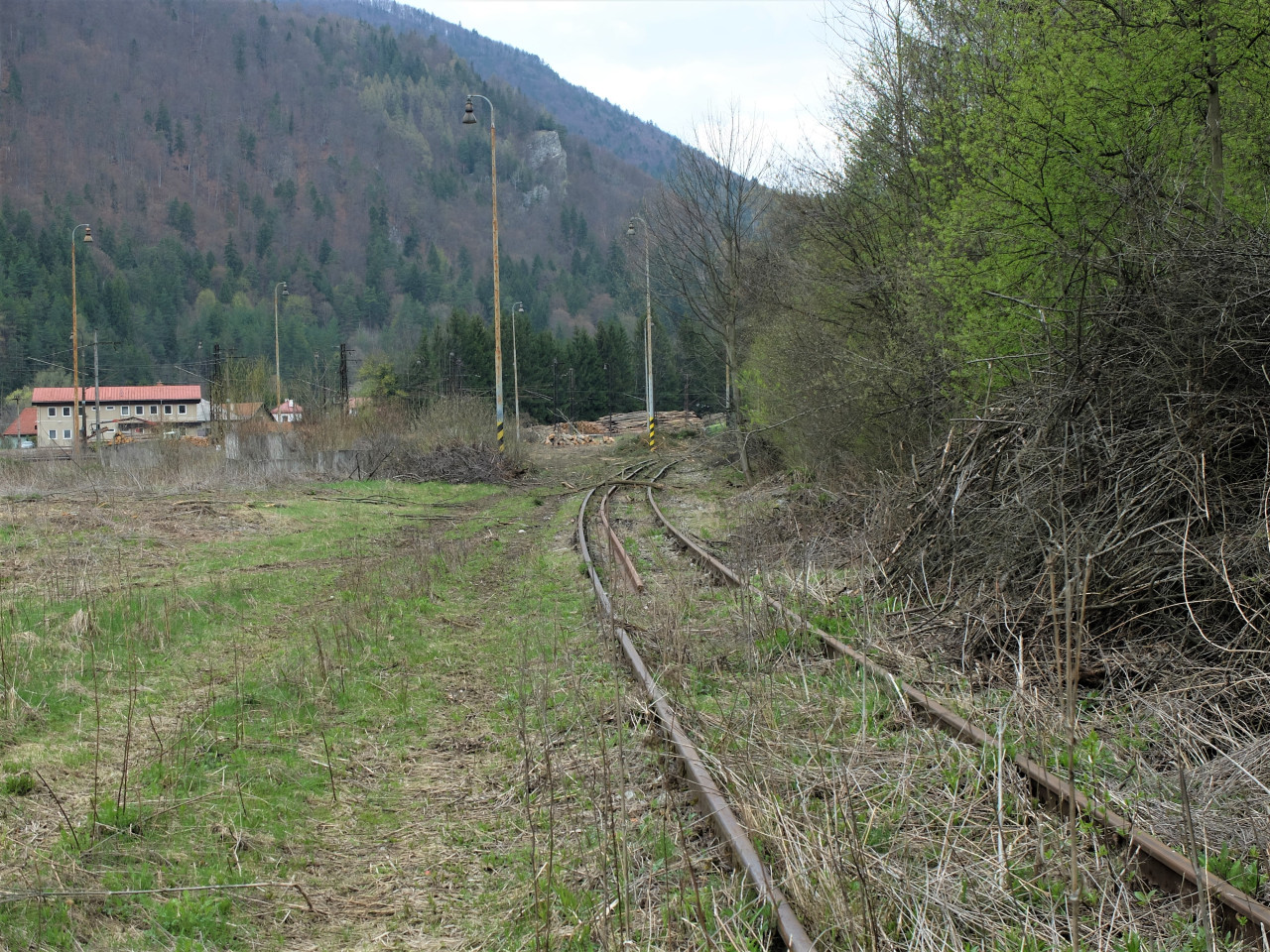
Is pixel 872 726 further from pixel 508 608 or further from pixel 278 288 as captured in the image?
pixel 278 288

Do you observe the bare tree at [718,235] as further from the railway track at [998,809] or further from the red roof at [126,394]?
the red roof at [126,394]

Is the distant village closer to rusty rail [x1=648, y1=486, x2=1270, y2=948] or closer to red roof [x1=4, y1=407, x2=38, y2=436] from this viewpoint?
red roof [x1=4, y1=407, x2=38, y2=436]

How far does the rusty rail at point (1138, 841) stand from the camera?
265 cm

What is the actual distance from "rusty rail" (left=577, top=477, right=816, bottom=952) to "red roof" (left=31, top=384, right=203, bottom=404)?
296 ft

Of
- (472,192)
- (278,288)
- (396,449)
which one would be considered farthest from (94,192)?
(396,449)

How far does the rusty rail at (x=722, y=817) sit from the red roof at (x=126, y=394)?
9016 centimetres

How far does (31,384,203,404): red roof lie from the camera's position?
82.1 m

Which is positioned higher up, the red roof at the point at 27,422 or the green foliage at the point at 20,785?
the green foliage at the point at 20,785

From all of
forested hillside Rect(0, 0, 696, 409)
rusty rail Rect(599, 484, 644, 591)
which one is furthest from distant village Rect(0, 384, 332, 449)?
rusty rail Rect(599, 484, 644, 591)

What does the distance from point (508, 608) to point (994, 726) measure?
5835 mm

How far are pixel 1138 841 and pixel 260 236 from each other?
16779 centimetres

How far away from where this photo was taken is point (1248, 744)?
153 inches

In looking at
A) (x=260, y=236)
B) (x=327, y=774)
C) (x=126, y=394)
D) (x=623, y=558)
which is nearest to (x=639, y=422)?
(x=126, y=394)

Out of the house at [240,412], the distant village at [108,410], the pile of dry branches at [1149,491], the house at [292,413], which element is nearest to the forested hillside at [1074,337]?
the pile of dry branches at [1149,491]
